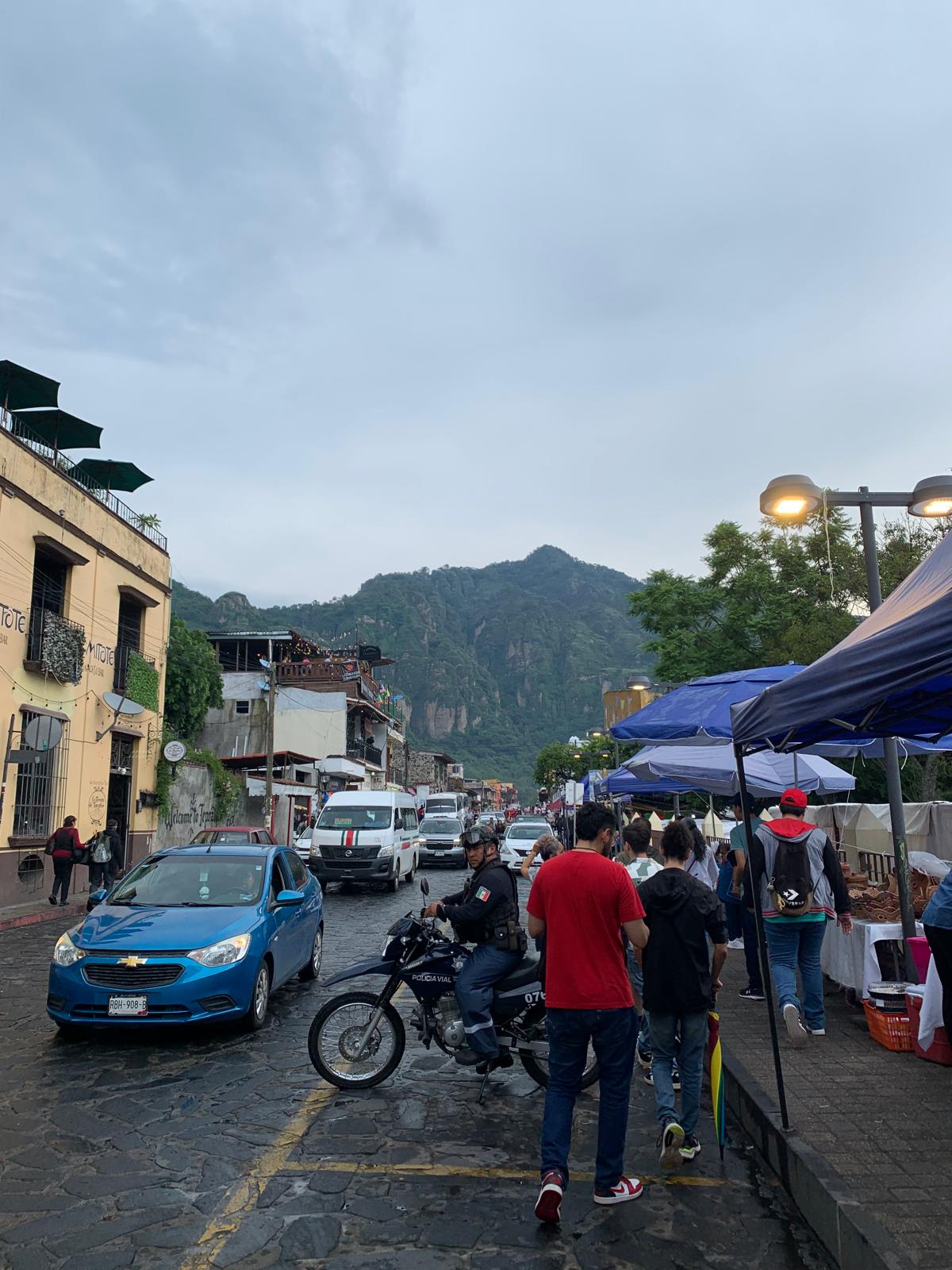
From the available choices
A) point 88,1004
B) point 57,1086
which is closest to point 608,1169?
point 57,1086

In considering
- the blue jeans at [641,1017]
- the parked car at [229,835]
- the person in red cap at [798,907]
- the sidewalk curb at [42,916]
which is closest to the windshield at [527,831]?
the parked car at [229,835]

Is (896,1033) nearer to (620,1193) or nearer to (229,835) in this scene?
(620,1193)

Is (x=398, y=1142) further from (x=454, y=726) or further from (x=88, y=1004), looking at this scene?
(x=454, y=726)

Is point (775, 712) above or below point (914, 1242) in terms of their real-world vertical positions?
above

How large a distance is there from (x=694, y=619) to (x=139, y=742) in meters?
19.8

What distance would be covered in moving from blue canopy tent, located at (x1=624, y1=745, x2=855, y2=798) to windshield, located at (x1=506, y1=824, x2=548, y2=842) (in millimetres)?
19580

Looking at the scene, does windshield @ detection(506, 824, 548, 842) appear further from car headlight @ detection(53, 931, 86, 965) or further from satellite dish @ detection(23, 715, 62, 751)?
car headlight @ detection(53, 931, 86, 965)

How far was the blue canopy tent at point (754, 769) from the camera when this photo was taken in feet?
35.6

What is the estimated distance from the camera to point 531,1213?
166 inches

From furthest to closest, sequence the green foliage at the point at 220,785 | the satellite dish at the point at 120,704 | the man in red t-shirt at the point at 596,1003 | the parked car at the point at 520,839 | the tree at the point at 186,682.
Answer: the tree at the point at 186,682 → the green foliage at the point at 220,785 → the parked car at the point at 520,839 → the satellite dish at the point at 120,704 → the man in red t-shirt at the point at 596,1003

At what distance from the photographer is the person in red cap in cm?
704

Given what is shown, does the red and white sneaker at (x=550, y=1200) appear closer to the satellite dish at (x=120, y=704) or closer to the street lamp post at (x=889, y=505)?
the street lamp post at (x=889, y=505)

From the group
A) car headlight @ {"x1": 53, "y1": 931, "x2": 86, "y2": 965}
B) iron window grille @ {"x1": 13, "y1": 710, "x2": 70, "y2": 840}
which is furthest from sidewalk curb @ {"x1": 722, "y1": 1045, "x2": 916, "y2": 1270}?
iron window grille @ {"x1": 13, "y1": 710, "x2": 70, "y2": 840}

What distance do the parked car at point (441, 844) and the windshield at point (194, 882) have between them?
2386cm
